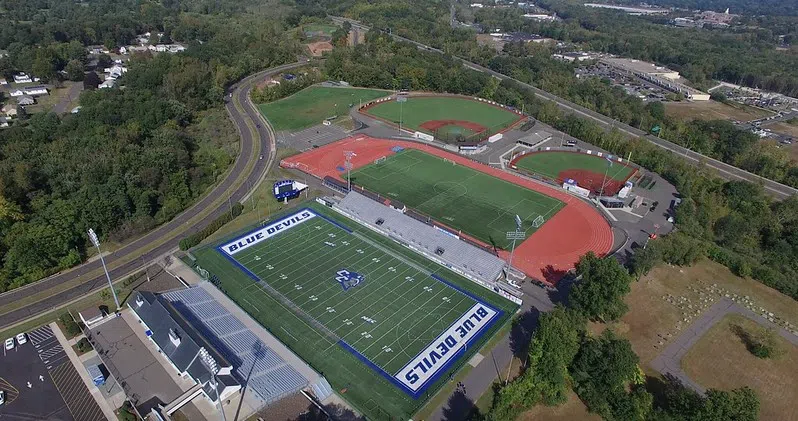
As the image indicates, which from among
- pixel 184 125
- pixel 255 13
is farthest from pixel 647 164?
pixel 255 13

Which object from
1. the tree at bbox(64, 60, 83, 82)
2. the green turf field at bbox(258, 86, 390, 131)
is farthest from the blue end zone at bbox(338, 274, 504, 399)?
the tree at bbox(64, 60, 83, 82)

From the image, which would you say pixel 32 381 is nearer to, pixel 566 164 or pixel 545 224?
pixel 545 224

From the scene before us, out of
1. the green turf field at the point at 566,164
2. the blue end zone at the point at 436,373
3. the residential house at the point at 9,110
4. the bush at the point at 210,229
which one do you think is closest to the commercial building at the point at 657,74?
the green turf field at the point at 566,164

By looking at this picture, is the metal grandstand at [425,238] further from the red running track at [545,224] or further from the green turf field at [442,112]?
the green turf field at [442,112]

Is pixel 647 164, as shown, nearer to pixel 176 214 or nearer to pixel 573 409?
pixel 573 409

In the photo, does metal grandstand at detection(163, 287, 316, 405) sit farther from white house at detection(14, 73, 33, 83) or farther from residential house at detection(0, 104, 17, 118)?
white house at detection(14, 73, 33, 83)
